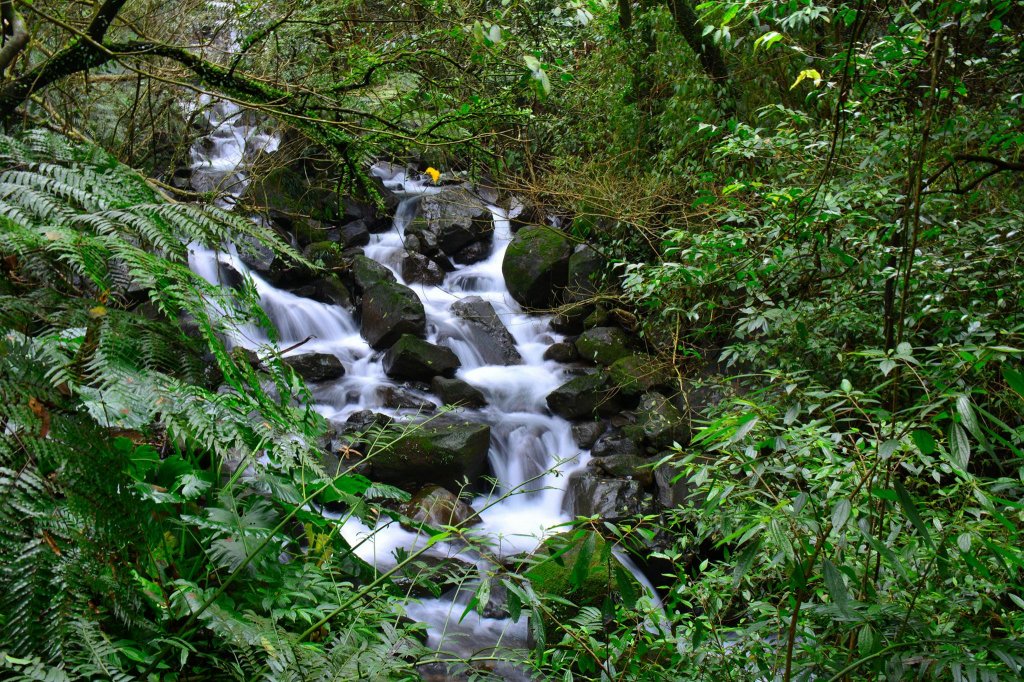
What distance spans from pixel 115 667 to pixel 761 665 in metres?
1.58

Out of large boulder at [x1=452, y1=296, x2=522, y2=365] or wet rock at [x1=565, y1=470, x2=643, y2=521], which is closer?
wet rock at [x1=565, y1=470, x2=643, y2=521]

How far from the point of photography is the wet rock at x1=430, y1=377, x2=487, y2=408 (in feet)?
24.8

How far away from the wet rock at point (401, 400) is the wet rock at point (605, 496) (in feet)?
6.12

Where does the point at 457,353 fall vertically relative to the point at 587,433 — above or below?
above

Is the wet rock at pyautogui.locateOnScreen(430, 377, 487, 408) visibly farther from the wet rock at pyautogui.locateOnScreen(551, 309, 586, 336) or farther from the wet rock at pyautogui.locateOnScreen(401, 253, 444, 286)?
the wet rock at pyautogui.locateOnScreen(401, 253, 444, 286)

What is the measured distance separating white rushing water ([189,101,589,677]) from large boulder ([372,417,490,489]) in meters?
0.38

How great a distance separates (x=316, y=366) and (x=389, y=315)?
1.16 meters

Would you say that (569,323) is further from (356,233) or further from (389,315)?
(356,233)

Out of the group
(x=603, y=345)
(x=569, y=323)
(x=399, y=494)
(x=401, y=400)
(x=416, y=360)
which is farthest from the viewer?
(x=569, y=323)

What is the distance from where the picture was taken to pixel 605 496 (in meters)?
5.95

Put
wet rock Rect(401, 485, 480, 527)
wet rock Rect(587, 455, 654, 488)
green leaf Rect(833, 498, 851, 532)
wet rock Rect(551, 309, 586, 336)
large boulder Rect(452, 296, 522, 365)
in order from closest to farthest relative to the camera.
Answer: green leaf Rect(833, 498, 851, 532) < wet rock Rect(401, 485, 480, 527) < wet rock Rect(587, 455, 654, 488) < large boulder Rect(452, 296, 522, 365) < wet rock Rect(551, 309, 586, 336)

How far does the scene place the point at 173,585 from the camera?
1707 mm

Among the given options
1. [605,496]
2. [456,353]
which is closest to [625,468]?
[605,496]

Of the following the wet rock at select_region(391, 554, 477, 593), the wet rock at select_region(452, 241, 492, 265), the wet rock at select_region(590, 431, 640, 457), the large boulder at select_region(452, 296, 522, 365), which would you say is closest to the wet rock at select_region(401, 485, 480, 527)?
the wet rock at select_region(391, 554, 477, 593)
